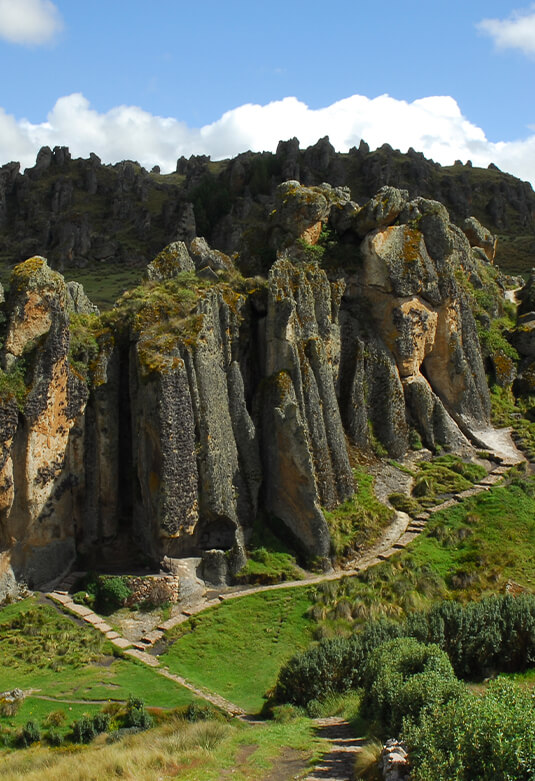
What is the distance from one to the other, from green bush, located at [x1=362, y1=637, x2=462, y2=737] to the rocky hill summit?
68.5 meters

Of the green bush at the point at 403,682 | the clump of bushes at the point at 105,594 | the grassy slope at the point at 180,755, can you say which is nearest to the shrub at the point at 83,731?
the grassy slope at the point at 180,755

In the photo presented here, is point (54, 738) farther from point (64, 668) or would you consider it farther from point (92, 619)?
point (92, 619)

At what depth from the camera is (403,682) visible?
14.9m

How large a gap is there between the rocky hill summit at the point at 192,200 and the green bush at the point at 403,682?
68.5 m

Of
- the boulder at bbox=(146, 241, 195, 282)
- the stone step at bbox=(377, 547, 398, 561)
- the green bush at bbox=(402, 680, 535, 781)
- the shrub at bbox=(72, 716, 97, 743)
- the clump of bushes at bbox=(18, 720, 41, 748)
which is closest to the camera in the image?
the green bush at bbox=(402, 680, 535, 781)

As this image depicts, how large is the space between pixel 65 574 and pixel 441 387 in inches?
920

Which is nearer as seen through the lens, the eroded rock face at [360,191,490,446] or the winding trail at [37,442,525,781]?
the winding trail at [37,442,525,781]

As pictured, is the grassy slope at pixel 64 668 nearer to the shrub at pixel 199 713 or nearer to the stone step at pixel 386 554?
the shrub at pixel 199 713

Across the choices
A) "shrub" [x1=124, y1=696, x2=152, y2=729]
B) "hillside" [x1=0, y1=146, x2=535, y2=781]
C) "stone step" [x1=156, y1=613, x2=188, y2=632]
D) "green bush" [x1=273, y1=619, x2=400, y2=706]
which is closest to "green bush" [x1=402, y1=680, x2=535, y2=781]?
"hillside" [x1=0, y1=146, x2=535, y2=781]

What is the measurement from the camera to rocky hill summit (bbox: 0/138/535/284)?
90125mm

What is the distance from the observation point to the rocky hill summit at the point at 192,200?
9012 centimetres

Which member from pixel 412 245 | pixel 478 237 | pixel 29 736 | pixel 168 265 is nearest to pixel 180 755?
pixel 29 736

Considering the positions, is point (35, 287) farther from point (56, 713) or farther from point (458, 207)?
point (458, 207)

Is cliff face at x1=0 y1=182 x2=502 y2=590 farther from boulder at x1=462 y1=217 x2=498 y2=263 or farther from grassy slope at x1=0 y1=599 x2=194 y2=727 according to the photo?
boulder at x1=462 y1=217 x2=498 y2=263
